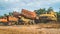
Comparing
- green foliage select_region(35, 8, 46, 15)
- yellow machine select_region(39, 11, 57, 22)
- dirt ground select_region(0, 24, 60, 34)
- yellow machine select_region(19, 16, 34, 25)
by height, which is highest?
green foliage select_region(35, 8, 46, 15)

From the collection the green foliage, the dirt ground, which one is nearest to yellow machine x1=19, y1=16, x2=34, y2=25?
the dirt ground

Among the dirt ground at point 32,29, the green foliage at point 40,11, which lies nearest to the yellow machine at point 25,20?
the dirt ground at point 32,29

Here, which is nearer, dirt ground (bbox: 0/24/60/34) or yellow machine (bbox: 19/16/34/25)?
dirt ground (bbox: 0/24/60/34)

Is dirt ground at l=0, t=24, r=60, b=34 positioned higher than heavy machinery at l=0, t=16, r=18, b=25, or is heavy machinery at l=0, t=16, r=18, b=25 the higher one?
heavy machinery at l=0, t=16, r=18, b=25

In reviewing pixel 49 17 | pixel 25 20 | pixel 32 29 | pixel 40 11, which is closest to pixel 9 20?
pixel 25 20

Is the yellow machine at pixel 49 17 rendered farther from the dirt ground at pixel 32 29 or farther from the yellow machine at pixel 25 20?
the yellow machine at pixel 25 20

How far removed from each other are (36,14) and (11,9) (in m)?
0.57

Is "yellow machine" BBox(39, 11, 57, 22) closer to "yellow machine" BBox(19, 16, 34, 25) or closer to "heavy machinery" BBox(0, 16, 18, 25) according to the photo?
"yellow machine" BBox(19, 16, 34, 25)

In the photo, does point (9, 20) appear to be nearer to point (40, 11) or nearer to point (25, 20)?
point (25, 20)

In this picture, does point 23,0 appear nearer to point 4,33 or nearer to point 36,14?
point 36,14

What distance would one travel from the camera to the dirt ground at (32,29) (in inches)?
157

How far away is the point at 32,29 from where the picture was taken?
403 cm

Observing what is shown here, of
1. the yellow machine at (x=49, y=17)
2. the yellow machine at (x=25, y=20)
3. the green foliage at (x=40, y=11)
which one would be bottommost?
the yellow machine at (x=25, y=20)

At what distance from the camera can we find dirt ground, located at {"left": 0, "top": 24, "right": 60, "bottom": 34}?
3980mm
